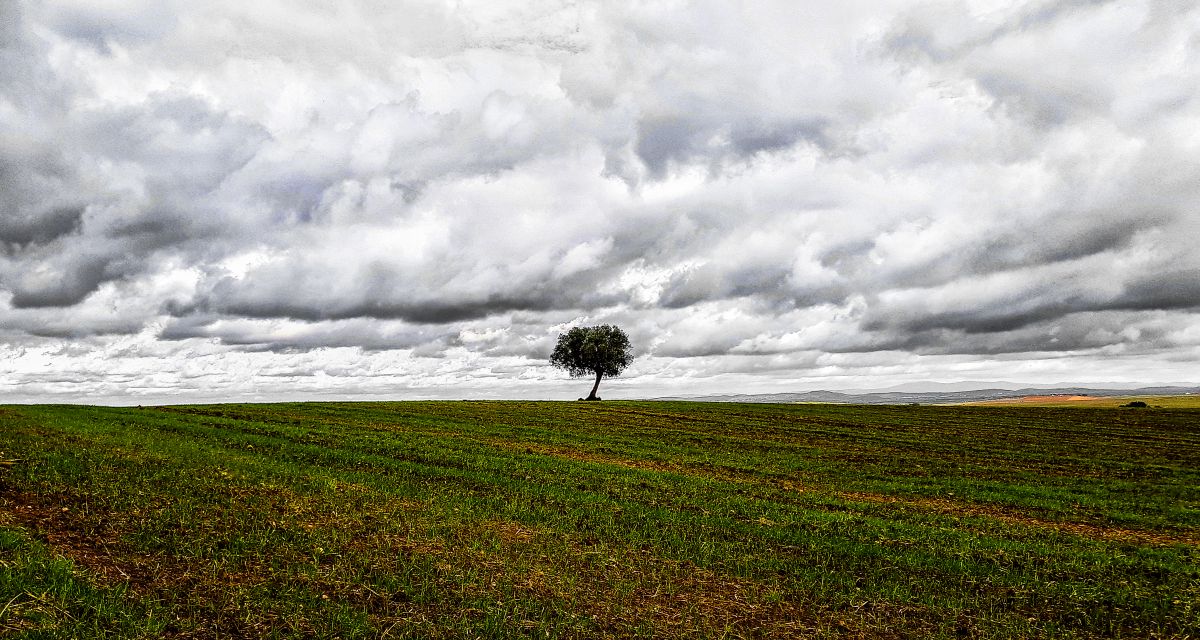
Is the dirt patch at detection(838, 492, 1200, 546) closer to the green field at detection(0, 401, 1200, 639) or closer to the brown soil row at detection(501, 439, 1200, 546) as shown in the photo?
the brown soil row at detection(501, 439, 1200, 546)

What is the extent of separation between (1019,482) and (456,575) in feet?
84.0

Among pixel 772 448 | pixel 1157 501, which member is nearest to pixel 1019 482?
pixel 1157 501

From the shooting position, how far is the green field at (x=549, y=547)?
8.94 meters

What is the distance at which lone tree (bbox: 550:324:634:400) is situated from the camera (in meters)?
112

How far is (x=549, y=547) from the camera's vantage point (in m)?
12.6

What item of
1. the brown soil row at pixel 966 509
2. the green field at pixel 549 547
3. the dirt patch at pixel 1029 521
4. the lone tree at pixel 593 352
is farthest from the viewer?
the lone tree at pixel 593 352

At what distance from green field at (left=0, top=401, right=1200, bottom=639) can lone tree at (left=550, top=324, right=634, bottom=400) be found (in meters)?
84.9

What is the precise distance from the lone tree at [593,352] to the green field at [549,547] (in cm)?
8485

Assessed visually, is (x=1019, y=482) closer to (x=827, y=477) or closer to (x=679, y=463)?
(x=827, y=477)

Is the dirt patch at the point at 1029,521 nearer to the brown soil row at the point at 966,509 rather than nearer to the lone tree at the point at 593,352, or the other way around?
the brown soil row at the point at 966,509

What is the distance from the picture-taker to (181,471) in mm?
17656

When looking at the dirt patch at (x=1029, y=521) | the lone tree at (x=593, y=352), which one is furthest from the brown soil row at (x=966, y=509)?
the lone tree at (x=593, y=352)

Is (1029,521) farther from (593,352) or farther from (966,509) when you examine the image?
(593,352)

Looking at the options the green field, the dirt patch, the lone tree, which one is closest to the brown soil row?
the dirt patch
